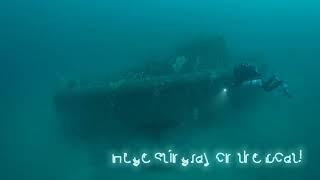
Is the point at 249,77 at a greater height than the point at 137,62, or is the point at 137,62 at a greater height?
the point at 137,62

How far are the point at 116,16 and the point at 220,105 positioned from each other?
6.11m

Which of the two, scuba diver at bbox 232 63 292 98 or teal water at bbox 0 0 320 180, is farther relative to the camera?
teal water at bbox 0 0 320 180

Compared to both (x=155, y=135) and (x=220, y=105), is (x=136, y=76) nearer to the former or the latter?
(x=155, y=135)

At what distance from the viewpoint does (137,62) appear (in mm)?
12812

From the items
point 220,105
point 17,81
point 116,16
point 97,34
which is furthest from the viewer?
point 116,16

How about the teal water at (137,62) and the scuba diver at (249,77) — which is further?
the teal water at (137,62)

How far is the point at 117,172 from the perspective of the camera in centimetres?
1184

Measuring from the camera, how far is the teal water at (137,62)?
40.4 feet

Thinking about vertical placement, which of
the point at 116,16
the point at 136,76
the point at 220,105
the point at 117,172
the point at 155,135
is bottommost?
the point at 117,172

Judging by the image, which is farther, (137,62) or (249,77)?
(137,62)

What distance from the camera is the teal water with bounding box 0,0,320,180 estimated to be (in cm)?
1232

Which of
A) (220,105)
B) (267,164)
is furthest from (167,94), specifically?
(267,164)

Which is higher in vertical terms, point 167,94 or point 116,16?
point 116,16

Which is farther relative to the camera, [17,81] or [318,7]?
[318,7]
